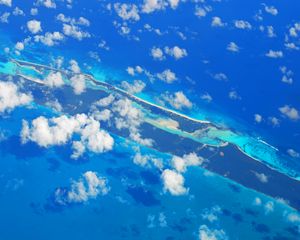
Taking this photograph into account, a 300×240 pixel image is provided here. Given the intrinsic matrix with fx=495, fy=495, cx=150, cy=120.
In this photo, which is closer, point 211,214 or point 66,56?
point 211,214

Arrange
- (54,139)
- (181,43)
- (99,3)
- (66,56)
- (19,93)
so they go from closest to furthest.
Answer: (54,139), (19,93), (66,56), (181,43), (99,3)

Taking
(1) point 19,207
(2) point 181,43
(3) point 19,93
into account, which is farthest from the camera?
(2) point 181,43

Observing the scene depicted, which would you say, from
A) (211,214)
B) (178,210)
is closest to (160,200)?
(178,210)

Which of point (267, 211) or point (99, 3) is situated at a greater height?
point (99, 3)

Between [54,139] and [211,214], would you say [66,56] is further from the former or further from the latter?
[211,214]

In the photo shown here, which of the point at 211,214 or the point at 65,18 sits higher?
the point at 65,18

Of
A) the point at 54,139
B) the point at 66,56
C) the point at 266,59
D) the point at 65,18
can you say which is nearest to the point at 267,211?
the point at 54,139

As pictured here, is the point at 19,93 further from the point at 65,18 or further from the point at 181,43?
the point at 181,43

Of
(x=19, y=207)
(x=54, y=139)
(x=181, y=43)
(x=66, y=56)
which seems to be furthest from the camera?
(x=181, y=43)

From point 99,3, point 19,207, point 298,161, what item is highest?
point 99,3

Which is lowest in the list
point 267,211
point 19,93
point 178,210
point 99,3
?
point 178,210
